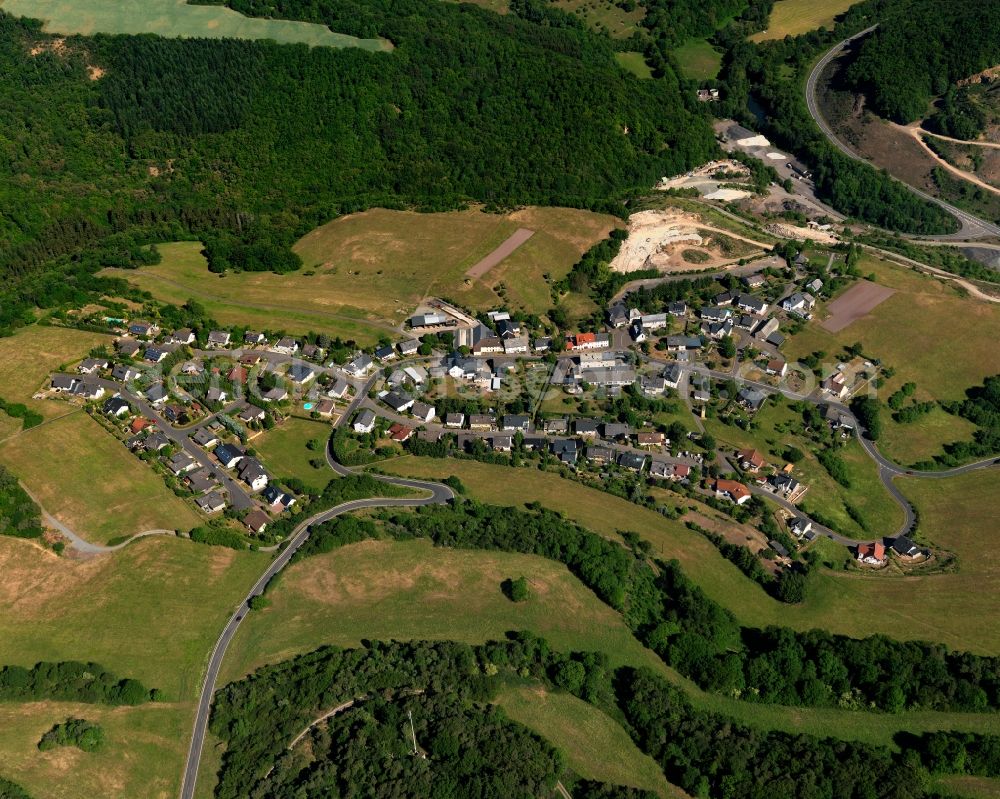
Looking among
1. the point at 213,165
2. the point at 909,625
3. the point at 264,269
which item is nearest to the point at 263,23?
the point at 213,165

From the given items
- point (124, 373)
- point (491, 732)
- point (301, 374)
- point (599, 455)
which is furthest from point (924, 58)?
point (491, 732)

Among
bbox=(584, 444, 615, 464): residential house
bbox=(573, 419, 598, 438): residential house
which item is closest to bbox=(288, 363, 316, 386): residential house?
bbox=(573, 419, 598, 438): residential house

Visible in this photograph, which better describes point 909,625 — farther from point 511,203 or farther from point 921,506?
point 511,203

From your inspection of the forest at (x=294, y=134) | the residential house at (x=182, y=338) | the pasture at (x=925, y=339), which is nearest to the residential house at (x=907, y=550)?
the pasture at (x=925, y=339)

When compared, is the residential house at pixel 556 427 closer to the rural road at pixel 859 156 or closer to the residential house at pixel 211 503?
the residential house at pixel 211 503

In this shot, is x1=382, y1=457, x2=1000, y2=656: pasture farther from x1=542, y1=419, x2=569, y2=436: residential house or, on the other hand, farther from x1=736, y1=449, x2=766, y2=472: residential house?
x1=736, y1=449, x2=766, y2=472: residential house

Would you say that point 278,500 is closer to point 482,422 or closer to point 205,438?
point 205,438
